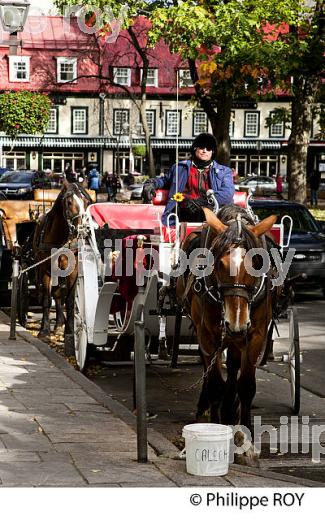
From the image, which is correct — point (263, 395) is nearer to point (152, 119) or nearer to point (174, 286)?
point (174, 286)

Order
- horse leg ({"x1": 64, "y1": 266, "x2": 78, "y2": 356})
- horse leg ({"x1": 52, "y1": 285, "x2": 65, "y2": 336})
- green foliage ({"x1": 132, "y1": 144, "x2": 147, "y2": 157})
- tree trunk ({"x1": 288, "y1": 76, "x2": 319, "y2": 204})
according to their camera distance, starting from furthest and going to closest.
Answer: green foliage ({"x1": 132, "y1": 144, "x2": 147, "y2": 157}) < tree trunk ({"x1": 288, "y1": 76, "x2": 319, "y2": 204}) < horse leg ({"x1": 52, "y1": 285, "x2": 65, "y2": 336}) < horse leg ({"x1": 64, "y1": 266, "x2": 78, "y2": 356})

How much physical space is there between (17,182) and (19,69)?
3140 cm

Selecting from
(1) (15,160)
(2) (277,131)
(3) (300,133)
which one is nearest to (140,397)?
(3) (300,133)

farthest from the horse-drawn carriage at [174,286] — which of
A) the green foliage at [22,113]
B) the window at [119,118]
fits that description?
the window at [119,118]

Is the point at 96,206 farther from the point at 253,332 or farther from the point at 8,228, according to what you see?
the point at 8,228

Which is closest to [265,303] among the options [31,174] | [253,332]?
[253,332]

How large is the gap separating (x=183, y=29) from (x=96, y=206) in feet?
31.2

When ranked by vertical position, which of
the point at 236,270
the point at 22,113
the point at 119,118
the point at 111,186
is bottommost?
the point at 111,186

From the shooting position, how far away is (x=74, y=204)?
45.5 feet

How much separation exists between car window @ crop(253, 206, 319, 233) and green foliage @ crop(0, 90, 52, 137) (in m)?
41.1

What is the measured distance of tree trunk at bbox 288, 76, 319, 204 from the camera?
28.3 metres

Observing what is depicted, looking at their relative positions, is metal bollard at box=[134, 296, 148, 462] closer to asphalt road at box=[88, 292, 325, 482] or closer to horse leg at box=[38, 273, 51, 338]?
asphalt road at box=[88, 292, 325, 482]

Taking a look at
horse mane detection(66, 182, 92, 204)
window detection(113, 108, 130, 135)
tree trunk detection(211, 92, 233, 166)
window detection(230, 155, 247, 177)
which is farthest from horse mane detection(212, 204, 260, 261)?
window detection(230, 155, 247, 177)
